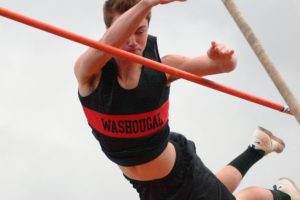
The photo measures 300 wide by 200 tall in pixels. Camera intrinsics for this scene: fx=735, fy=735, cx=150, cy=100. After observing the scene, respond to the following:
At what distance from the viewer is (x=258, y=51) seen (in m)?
3.81

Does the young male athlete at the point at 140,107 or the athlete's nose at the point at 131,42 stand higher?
the athlete's nose at the point at 131,42

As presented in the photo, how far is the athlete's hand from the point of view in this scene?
16.8ft

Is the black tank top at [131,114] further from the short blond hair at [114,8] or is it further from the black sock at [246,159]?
the black sock at [246,159]

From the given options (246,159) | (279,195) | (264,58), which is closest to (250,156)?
(246,159)

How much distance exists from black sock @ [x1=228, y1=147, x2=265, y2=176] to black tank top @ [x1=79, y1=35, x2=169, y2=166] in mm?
1441

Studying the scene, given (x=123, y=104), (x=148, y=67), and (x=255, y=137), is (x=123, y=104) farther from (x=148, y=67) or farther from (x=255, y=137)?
(x=255, y=137)

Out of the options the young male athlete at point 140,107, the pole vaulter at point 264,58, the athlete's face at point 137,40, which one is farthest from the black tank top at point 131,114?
the pole vaulter at point 264,58

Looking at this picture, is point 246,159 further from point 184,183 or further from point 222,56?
point 222,56

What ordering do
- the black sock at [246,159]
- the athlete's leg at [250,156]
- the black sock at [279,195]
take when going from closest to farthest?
the athlete's leg at [250,156]
the black sock at [246,159]
the black sock at [279,195]

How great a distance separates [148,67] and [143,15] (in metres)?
0.65

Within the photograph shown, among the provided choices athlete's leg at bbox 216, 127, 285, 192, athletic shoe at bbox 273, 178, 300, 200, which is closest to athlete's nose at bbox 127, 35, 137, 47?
athlete's leg at bbox 216, 127, 285, 192

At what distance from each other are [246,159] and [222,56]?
208cm

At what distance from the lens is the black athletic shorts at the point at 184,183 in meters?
5.83

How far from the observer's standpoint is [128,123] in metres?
5.39
